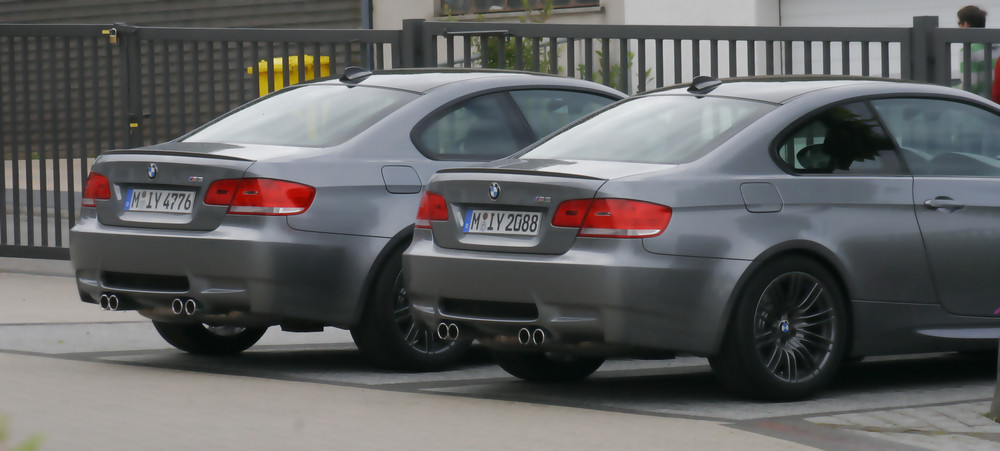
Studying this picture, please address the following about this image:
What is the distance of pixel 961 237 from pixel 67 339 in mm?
4907

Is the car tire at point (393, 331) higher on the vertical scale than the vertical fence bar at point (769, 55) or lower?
lower

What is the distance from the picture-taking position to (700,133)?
23.2ft

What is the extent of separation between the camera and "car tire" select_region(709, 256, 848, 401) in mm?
6648

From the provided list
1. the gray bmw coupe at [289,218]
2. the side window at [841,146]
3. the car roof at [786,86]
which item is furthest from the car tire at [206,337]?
the side window at [841,146]

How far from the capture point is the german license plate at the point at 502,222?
6.72 m

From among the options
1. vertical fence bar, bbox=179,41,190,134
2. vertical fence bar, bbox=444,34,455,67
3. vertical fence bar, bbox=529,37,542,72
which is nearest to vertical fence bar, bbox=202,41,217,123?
vertical fence bar, bbox=179,41,190,134

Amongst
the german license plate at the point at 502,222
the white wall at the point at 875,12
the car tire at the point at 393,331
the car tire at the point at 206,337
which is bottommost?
the car tire at the point at 206,337

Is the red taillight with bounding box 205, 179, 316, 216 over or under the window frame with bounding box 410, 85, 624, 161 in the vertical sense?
under

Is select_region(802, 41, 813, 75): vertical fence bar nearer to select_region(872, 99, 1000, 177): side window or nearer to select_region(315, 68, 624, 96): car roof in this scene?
select_region(315, 68, 624, 96): car roof

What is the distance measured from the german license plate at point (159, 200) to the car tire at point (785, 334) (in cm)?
258

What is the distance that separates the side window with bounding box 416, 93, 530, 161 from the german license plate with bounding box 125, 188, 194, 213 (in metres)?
1.18

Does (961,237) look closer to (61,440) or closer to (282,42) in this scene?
(61,440)

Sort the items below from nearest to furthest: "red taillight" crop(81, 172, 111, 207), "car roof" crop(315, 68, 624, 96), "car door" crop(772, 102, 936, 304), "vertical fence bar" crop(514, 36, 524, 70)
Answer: "car door" crop(772, 102, 936, 304) < "red taillight" crop(81, 172, 111, 207) < "car roof" crop(315, 68, 624, 96) < "vertical fence bar" crop(514, 36, 524, 70)

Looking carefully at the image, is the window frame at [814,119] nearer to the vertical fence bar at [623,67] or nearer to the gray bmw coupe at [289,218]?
the gray bmw coupe at [289,218]
